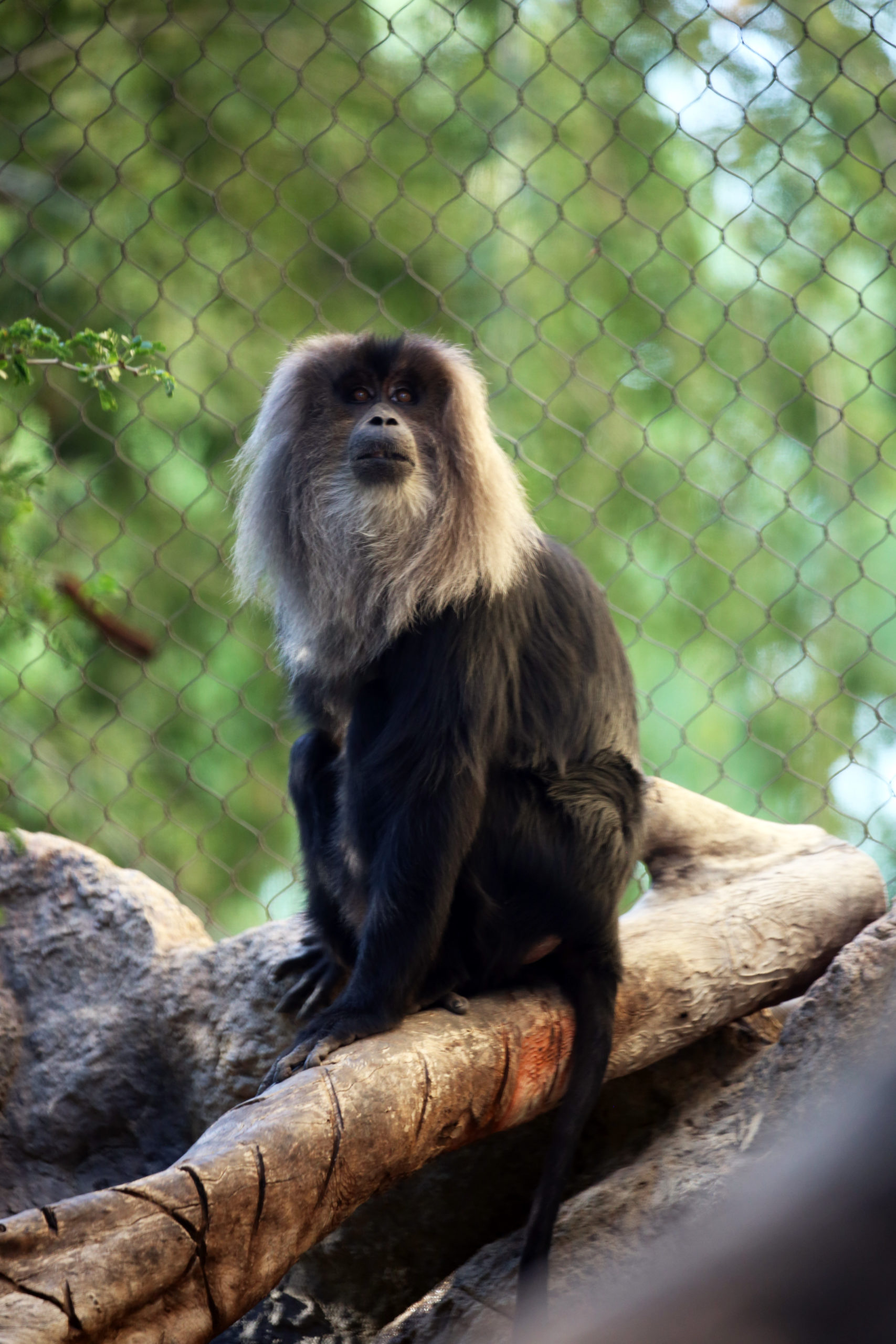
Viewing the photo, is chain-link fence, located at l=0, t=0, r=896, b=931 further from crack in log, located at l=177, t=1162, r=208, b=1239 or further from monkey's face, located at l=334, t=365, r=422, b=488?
crack in log, located at l=177, t=1162, r=208, b=1239

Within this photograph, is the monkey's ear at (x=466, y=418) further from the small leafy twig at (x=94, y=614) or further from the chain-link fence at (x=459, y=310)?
the chain-link fence at (x=459, y=310)

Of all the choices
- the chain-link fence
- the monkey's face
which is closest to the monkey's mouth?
the monkey's face

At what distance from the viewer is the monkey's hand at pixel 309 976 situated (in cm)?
165

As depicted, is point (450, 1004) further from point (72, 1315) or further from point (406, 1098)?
point (72, 1315)

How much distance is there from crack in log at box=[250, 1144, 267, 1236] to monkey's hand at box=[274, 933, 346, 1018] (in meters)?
0.57

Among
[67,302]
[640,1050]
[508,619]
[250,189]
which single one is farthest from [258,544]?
[250,189]

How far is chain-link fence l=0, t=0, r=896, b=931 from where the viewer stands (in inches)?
102

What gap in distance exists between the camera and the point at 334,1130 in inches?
45.1

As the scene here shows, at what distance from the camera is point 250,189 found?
9.64 ft

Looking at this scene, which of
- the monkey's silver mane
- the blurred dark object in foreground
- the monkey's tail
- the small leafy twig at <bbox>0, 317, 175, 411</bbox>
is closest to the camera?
the blurred dark object in foreground

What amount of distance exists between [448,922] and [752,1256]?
1.04 meters

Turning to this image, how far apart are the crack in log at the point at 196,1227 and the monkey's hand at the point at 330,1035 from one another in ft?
0.76

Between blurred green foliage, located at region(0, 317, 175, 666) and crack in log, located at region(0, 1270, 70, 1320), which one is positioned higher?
blurred green foliage, located at region(0, 317, 175, 666)

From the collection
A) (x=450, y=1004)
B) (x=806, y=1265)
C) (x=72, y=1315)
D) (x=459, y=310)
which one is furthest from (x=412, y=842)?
(x=459, y=310)
